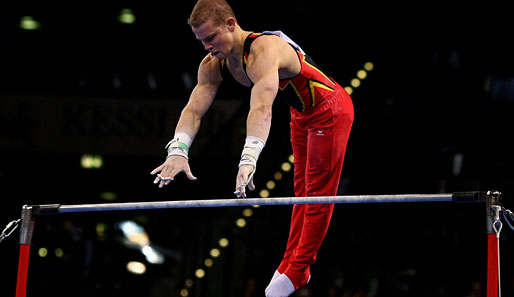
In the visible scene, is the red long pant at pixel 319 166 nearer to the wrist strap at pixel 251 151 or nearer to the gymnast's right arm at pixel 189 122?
the gymnast's right arm at pixel 189 122

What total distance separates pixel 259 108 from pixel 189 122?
0.63 meters

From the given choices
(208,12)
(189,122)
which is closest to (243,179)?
(189,122)

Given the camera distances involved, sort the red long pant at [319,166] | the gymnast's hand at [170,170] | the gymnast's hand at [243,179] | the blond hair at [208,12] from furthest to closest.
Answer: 1. the red long pant at [319,166]
2. the blond hair at [208,12]
3. the gymnast's hand at [170,170]
4. the gymnast's hand at [243,179]

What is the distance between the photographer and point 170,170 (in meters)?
3.96

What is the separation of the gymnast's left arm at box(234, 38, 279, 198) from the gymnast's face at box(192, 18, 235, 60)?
0.21 m

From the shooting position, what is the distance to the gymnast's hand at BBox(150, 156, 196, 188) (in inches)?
154

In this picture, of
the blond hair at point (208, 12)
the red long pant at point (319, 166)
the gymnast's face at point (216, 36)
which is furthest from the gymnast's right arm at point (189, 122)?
the red long pant at point (319, 166)

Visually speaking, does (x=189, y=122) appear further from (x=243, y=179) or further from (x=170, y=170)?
(x=243, y=179)

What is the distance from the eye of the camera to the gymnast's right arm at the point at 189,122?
13.1 feet

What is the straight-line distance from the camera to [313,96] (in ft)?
15.1

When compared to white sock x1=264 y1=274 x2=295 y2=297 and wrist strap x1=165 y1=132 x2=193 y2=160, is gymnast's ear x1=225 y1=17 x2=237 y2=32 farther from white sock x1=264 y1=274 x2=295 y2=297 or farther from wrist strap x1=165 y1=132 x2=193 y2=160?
white sock x1=264 y1=274 x2=295 y2=297

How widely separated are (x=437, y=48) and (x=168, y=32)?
4858 mm

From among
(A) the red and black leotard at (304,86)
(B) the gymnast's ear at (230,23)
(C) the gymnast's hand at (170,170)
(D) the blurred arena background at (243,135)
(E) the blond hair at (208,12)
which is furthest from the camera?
(D) the blurred arena background at (243,135)

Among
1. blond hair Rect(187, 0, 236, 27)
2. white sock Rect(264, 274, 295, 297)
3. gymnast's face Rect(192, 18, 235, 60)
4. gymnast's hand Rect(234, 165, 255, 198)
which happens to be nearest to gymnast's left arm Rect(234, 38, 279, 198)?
gymnast's hand Rect(234, 165, 255, 198)
